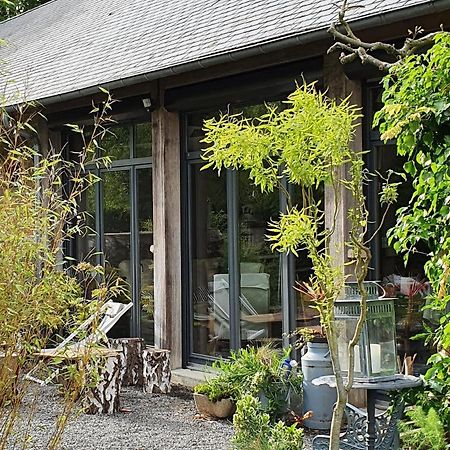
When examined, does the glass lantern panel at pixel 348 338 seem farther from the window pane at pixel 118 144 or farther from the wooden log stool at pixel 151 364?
the window pane at pixel 118 144

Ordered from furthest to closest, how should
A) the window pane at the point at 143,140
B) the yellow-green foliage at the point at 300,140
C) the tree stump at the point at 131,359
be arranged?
1. the window pane at the point at 143,140
2. the tree stump at the point at 131,359
3. the yellow-green foliage at the point at 300,140

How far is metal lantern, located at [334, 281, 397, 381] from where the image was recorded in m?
4.70

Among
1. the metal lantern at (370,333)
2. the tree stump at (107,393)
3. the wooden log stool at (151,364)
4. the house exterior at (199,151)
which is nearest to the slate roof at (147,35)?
the house exterior at (199,151)

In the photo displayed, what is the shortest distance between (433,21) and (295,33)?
101 cm

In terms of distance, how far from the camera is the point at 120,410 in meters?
7.25

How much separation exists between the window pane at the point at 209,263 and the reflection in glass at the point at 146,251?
2.51 feet

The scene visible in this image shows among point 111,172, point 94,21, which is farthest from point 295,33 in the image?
point 94,21

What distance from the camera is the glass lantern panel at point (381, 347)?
474 centimetres

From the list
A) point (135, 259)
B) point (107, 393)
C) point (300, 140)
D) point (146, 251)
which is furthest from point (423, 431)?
point (135, 259)

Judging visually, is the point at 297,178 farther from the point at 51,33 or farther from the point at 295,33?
the point at 51,33

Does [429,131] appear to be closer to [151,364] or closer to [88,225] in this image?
[151,364]

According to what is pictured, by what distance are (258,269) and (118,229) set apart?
98.6 inches

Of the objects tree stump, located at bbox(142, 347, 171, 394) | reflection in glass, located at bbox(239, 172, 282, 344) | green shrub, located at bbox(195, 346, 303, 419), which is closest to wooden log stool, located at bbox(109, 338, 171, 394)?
tree stump, located at bbox(142, 347, 171, 394)

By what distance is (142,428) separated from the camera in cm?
666
